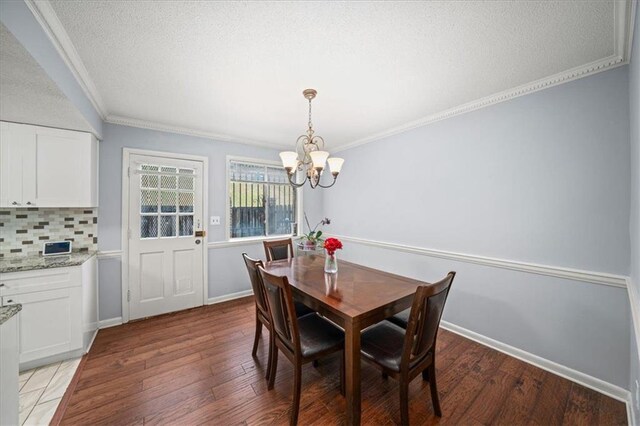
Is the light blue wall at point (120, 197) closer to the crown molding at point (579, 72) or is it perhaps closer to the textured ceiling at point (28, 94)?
the textured ceiling at point (28, 94)

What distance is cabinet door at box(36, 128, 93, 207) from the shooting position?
88.8 inches

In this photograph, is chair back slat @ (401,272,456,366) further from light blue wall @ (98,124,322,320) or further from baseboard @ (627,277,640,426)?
light blue wall @ (98,124,322,320)

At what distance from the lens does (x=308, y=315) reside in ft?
6.66

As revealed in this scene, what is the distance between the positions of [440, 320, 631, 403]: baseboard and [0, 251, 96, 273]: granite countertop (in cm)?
392

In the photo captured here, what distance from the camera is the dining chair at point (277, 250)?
9.69 ft

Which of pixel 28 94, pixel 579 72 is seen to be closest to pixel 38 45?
pixel 28 94

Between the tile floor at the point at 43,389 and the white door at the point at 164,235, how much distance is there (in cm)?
91

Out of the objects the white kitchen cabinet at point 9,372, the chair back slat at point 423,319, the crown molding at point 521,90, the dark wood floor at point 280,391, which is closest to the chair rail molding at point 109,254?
the dark wood floor at point 280,391

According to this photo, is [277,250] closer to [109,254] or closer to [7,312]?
[109,254]

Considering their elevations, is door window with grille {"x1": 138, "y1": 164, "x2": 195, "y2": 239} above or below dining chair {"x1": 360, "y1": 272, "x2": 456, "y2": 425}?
above

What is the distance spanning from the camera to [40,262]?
7.03ft

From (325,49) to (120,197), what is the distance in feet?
9.48

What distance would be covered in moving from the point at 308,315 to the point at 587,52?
2.86m

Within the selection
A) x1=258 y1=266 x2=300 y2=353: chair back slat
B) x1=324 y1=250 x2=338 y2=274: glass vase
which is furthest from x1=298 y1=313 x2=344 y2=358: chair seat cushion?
x1=324 y1=250 x2=338 y2=274: glass vase
